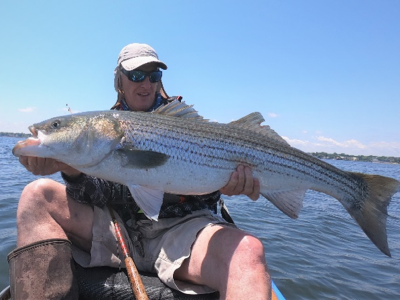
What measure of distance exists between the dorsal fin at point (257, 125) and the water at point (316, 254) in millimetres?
3697

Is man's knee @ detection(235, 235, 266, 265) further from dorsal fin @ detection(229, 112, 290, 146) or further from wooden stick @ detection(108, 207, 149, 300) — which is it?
dorsal fin @ detection(229, 112, 290, 146)

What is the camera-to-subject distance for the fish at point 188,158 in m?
3.19

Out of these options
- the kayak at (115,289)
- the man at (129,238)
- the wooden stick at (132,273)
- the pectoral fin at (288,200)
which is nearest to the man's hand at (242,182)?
the man at (129,238)

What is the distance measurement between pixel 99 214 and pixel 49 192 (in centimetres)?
62

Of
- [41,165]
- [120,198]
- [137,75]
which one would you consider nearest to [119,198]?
[120,198]

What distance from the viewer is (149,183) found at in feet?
10.6

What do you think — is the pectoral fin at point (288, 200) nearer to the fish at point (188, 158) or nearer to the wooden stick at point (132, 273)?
the fish at point (188, 158)

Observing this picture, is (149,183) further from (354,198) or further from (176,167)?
(354,198)

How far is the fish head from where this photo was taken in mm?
3156

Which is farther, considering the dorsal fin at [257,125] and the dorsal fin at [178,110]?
the dorsal fin at [257,125]

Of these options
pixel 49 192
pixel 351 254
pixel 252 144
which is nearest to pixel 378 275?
pixel 351 254

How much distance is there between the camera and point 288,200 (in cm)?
383

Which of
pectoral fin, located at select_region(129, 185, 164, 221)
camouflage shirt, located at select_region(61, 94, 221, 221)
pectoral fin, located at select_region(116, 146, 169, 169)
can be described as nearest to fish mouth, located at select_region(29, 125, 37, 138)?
camouflage shirt, located at select_region(61, 94, 221, 221)

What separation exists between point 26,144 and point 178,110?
1.63m
